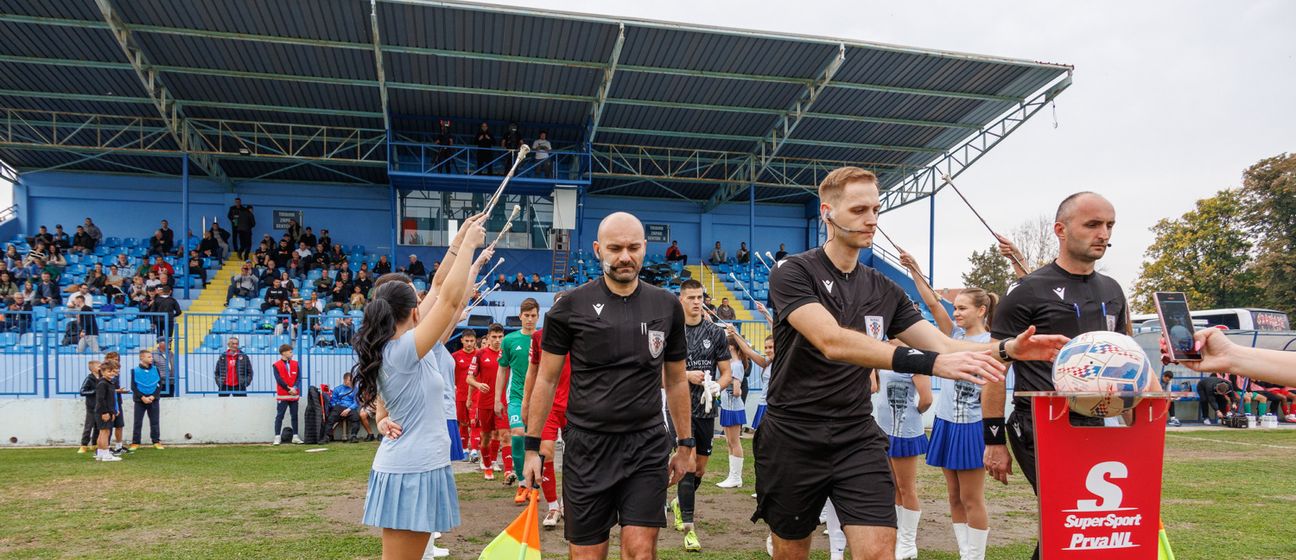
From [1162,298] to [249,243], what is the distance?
2766 centimetres

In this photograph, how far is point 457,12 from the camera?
1917cm

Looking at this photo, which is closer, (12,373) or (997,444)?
(997,444)

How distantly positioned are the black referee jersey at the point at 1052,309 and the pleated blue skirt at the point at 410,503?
312 cm

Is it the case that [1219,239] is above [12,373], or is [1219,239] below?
above

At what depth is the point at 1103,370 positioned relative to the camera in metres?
2.84

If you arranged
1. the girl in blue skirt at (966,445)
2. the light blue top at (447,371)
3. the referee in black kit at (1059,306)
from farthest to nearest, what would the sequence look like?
1. the light blue top at (447,371)
2. the girl in blue skirt at (966,445)
3. the referee in black kit at (1059,306)

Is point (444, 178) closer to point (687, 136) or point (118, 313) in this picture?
point (687, 136)

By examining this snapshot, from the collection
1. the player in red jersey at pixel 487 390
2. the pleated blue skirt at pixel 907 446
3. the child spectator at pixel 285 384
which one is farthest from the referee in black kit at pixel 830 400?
the child spectator at pixel 285 384

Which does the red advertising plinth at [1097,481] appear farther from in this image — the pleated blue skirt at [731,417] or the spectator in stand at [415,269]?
the spectator in stand at [415,269]

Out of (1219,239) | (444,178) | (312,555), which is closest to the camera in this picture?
(312,555)

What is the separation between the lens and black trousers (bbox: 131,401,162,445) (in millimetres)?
14586

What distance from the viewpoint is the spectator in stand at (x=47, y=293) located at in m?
19.6

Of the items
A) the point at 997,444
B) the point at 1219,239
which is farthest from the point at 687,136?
the point at 1219,239

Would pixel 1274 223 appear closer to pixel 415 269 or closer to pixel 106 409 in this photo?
pixel 415 269
